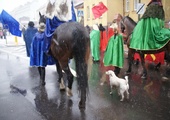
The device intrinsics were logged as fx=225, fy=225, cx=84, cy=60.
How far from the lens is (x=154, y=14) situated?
263 inches

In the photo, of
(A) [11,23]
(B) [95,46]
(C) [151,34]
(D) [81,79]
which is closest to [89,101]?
(D) [81,79]

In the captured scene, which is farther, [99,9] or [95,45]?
[99,9]

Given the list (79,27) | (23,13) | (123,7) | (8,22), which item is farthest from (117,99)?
(23,13)

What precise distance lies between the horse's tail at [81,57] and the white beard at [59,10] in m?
1.30

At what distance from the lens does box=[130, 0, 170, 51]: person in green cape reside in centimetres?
667

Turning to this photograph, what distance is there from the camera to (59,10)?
559cm

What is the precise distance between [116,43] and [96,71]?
1589mm

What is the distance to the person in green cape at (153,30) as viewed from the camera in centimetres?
667

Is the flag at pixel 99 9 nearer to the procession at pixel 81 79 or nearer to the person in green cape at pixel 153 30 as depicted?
the procession at pixel 81 79

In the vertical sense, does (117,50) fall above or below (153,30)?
below

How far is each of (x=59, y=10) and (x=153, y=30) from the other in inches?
116

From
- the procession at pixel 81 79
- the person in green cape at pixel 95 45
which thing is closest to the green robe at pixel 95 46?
the person in green cape at pixel 95 45

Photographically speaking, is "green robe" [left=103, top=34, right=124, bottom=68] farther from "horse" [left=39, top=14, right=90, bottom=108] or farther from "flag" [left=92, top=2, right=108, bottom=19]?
"flag" [left=92, top=2, right=108, bottom=19]

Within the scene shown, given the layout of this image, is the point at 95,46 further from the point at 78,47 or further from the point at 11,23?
the point at 78,47
